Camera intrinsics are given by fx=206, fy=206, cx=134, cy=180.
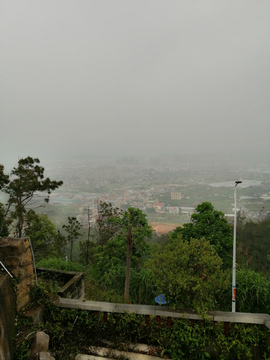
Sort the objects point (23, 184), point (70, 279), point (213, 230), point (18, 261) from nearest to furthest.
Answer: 1. point (18, 261)
2. point (70, 279)
3. point (23, 184)
4. point (213, 230)

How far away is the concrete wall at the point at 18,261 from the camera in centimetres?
381

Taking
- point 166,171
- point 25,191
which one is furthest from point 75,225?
point 166,171

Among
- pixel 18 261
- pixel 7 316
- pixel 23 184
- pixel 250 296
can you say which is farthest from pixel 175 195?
pixel 7 316

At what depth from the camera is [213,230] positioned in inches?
453

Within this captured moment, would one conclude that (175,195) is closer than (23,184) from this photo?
No

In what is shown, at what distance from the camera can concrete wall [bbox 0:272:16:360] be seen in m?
3.16

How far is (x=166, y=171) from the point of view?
10269cm

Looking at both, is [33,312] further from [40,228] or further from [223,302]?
[40,228]

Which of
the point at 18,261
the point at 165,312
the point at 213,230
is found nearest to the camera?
the point at 18,261

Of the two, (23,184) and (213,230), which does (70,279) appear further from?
(213,230)

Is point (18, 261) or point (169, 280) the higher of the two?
point (18, 261)

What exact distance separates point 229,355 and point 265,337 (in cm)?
75

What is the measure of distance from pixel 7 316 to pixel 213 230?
10.4 m

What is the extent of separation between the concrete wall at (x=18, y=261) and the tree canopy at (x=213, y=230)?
8.89 metres
